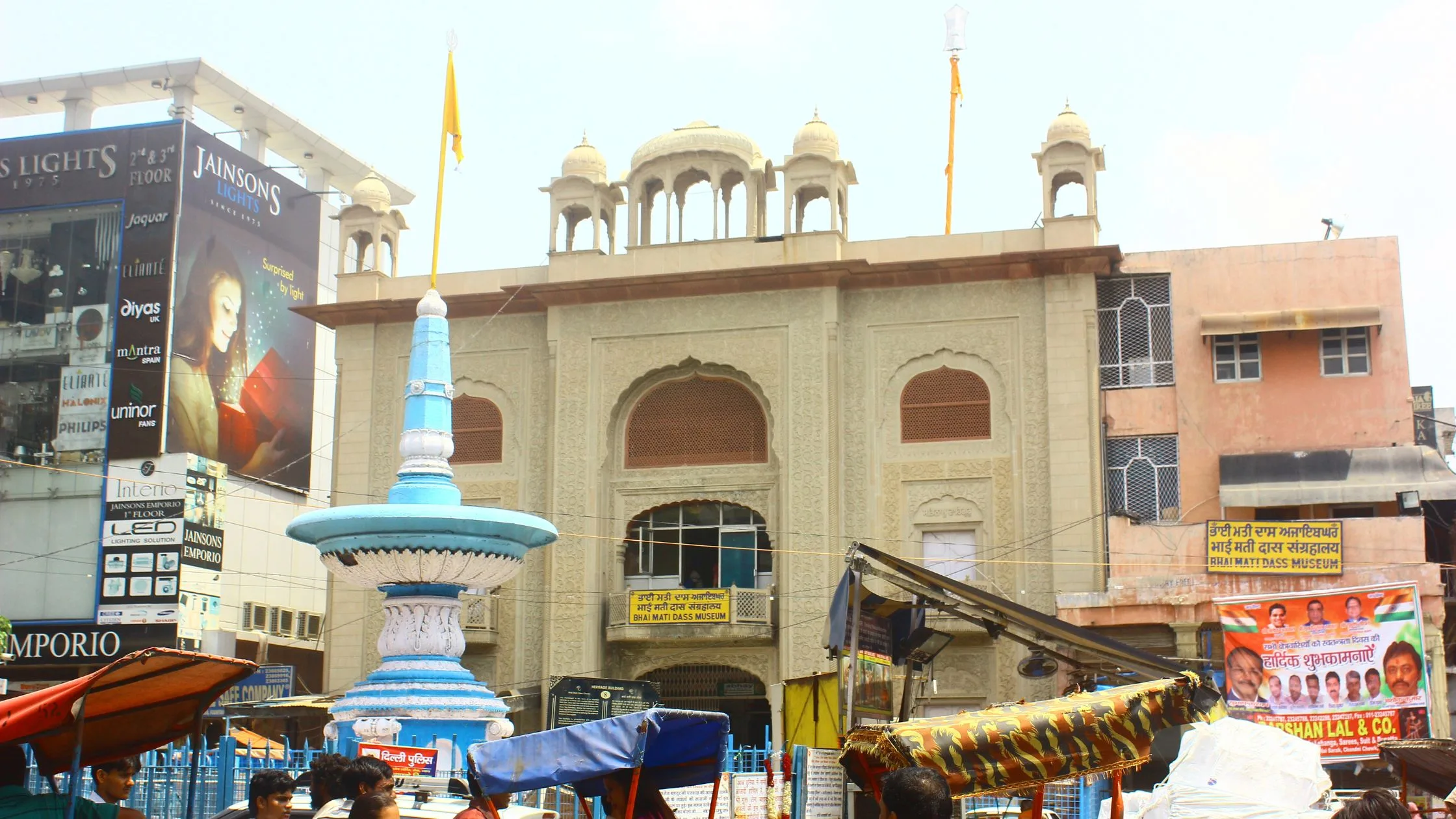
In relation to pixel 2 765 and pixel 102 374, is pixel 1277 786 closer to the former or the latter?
pixel 2 765

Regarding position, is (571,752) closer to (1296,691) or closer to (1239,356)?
(1296,691)

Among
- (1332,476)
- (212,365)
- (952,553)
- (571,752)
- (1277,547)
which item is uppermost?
(212,365)

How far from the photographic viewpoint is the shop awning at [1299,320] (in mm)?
25406

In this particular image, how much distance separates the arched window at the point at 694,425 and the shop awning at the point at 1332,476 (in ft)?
25.2

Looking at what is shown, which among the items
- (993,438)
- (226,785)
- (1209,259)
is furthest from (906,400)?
(226,785)

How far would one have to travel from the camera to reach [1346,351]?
25.8 metres

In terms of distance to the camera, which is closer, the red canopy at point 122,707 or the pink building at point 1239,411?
the red canopy at point 122,707

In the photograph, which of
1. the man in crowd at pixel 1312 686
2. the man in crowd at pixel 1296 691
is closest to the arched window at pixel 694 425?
the man in crowd at pixel 1296 691

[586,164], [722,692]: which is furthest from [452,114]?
[722,692]

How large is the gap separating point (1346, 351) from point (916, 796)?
72.8 ft

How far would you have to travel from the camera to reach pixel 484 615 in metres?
27.7

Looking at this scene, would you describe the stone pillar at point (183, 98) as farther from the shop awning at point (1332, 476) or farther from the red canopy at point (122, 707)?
the red canopy at point (122, 707)

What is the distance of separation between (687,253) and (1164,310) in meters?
7.89

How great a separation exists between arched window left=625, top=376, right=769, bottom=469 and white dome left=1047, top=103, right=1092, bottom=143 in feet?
21.7
